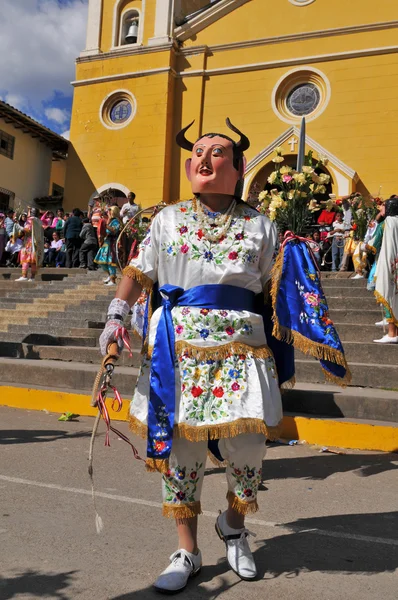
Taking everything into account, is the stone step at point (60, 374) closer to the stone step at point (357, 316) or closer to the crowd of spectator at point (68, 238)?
the stone step at point (357, 316)

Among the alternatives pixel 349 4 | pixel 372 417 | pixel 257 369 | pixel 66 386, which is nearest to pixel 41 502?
pixel 257 369

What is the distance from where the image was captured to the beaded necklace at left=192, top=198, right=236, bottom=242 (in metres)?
2.73

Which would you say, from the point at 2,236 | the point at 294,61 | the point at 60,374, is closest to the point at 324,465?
the point at 60,374

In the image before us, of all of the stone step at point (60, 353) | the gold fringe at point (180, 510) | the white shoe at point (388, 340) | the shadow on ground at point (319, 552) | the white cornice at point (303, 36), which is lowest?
the shadow on ground at point (319, 552)

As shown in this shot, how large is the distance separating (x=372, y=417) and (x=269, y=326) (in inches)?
127

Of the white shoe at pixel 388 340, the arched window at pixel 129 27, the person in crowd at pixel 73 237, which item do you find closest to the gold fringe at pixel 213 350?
the white shoe at pixel 388 340

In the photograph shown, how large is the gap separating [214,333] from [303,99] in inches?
742

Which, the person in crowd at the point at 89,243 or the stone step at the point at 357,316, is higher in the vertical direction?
the person in crowd at the point at 89,243

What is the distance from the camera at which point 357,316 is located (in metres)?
8.37

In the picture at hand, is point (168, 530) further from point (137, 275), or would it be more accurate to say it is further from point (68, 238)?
point (68, 238)

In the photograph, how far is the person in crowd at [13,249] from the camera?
16.7 m

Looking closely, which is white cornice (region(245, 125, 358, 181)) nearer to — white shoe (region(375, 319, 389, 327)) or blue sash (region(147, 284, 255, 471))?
white shoe (region(375, 319, 389, 327))

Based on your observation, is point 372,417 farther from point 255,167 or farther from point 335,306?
point 255,167

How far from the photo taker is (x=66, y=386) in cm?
738
